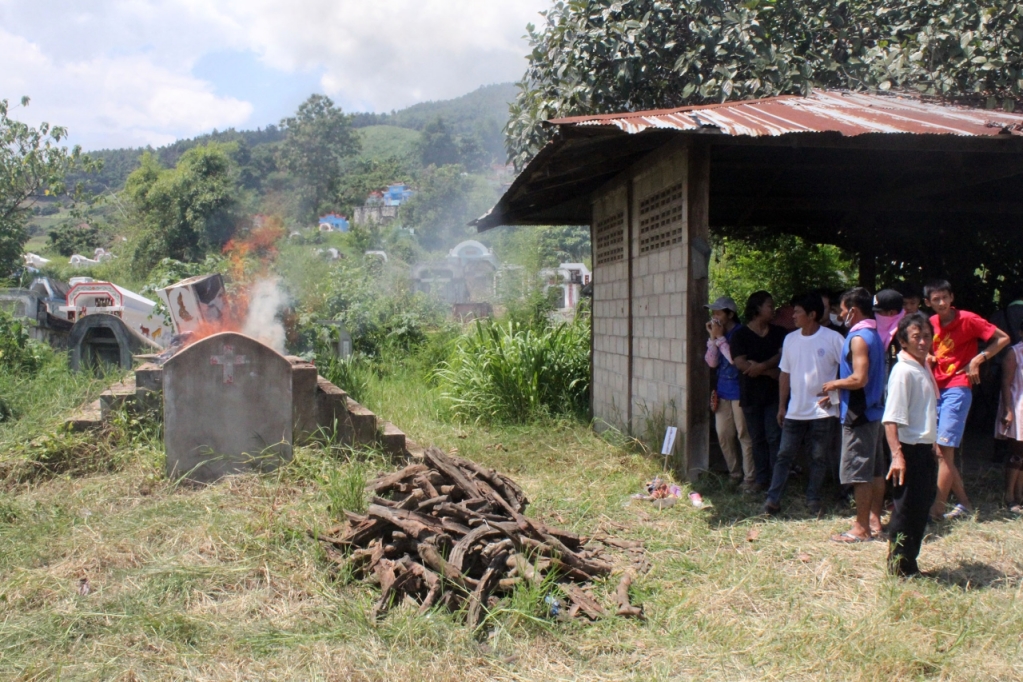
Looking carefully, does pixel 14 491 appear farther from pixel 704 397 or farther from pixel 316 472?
pixel 704 397

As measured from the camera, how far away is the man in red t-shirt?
584 centimetres

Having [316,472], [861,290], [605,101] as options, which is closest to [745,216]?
[605,101]

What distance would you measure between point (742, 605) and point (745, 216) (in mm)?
7298

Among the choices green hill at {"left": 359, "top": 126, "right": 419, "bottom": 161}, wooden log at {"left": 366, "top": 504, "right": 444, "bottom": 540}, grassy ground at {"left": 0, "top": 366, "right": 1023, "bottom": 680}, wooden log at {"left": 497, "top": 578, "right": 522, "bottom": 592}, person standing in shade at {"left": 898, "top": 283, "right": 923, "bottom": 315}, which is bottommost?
grassy ground at {"left": 0, "top": 366, "right": 1023, "bottom": 680}

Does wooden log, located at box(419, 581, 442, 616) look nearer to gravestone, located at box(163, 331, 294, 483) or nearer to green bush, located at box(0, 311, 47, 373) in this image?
gravestone, located at box(163, 331, 294, 483)

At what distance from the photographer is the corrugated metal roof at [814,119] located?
5.82 m

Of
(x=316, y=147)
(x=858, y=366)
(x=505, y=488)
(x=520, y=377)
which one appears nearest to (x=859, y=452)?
(x=858, y=366)

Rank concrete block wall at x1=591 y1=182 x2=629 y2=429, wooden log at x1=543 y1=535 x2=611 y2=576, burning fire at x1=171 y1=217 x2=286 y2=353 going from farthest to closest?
burning fire at x1=171 y1=217 x2=286 y2=353 → concrete block wall at x1=591 y1=182 x2=629 y2=429 → wooden log at x1=543 y1=535 x2=611 y2=576

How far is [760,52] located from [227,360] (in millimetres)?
7269

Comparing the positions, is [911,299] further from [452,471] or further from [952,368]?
[452,471]

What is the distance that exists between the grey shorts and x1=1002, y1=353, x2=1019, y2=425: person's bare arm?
63.1 inches

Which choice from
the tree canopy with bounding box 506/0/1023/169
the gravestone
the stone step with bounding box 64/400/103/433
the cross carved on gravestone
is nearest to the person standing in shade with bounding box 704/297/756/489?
the gravestone

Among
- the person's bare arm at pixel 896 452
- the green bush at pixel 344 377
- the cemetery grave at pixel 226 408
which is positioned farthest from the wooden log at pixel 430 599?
the green bush at pixel 344 377

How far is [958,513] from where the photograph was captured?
6.04 metres
